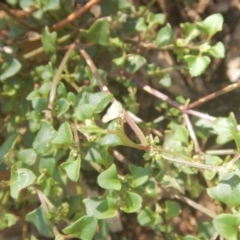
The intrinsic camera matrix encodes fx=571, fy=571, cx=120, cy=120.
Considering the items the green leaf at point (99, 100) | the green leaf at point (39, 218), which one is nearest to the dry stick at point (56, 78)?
the green leaf at point (99, 100)

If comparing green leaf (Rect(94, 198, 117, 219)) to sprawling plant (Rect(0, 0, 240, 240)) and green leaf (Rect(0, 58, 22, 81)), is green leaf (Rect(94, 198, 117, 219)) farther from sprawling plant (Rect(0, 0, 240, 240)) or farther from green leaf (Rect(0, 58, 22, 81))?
green leaf (Rect(0, 58, 22, 81))

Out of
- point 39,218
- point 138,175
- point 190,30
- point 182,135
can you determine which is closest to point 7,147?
point 39,218

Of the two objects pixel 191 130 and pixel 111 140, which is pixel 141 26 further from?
pixel 111 140

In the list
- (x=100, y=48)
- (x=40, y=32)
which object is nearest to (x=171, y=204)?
(x=100, y=48)

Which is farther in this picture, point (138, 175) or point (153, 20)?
point (153, 20)

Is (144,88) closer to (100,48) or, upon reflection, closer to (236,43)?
(100,48)

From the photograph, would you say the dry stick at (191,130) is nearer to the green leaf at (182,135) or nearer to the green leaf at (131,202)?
the green leaf at (182,135)

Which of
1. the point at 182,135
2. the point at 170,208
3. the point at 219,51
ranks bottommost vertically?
the point at 170,208

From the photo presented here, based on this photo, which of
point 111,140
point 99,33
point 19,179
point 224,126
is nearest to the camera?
point 111,140
